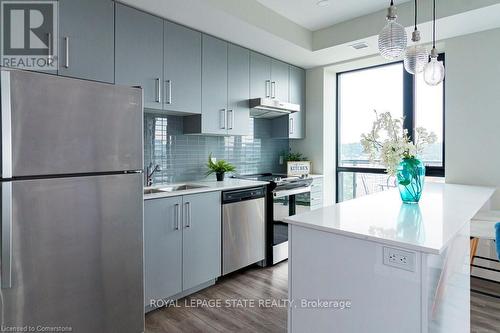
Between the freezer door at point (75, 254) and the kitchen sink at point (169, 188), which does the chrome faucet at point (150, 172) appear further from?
the freezer door at point (75, 254)

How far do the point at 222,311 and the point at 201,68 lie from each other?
2.22m

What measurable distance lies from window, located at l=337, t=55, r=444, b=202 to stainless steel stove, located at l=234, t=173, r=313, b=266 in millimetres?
1048

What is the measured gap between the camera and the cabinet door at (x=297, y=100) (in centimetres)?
418

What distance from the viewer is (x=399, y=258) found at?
49.6 inches

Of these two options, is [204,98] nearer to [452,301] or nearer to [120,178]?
[120,178]

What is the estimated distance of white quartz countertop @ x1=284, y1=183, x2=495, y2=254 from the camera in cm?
128

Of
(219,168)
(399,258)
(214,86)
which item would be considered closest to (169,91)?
(214,86)

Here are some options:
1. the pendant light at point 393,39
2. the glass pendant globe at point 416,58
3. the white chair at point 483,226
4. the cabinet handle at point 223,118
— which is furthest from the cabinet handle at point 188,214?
the white chair at point 483,226

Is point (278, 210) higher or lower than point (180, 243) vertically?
higher

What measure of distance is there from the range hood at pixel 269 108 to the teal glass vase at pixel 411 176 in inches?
69.3

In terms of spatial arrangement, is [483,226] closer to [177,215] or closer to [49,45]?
[177,215]

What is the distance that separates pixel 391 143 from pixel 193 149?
2.07 metres

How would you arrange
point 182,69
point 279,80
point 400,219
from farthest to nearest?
point 279,80
point 182,69
point 400,219

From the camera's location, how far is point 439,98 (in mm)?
3568
